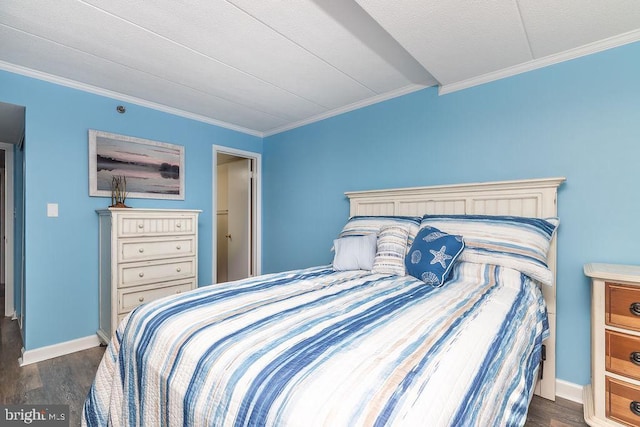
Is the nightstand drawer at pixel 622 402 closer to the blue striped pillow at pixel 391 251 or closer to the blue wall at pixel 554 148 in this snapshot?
the blue wall at pixel 554 148

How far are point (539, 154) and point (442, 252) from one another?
3.39 feet

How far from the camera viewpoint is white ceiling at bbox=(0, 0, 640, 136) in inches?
62.6

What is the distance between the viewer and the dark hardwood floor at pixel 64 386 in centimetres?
171

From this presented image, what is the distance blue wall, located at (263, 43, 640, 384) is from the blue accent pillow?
73 centimetres

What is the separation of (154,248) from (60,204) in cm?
83

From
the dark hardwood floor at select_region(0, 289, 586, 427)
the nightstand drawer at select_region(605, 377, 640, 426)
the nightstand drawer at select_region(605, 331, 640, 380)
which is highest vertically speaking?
the nightstand drawer at select_region(605, 331, 640, 380)

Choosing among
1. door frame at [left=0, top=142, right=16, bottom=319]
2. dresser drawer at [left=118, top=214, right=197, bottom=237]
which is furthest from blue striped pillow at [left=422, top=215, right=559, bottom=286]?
door frame at [left=0, top=142, right=16, bottom=319]

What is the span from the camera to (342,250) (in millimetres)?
2234

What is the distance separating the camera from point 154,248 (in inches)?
104

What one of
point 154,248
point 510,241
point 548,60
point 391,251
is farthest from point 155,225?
point 548,60

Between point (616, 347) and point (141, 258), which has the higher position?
point (141, 258)

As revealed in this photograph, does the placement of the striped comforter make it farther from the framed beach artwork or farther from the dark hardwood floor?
the framed beach artwork

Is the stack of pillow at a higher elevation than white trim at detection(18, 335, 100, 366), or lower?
higher
